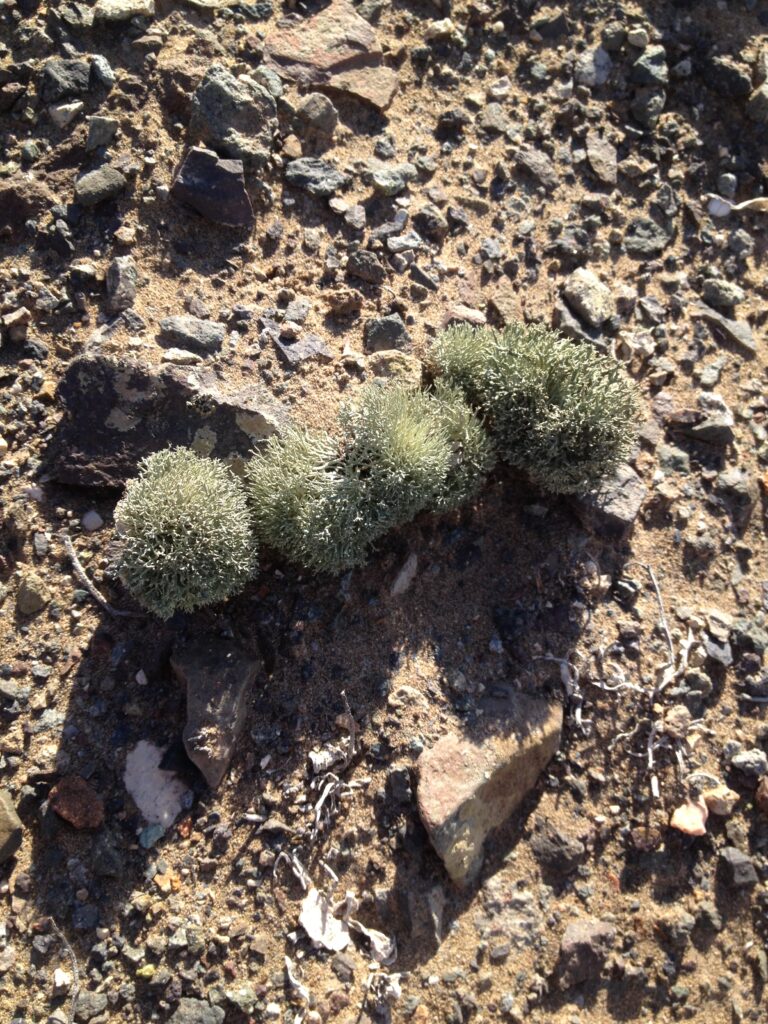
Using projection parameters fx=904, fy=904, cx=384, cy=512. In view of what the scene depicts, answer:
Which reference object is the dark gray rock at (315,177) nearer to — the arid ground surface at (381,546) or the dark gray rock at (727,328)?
the arid ground surface at (381,546)

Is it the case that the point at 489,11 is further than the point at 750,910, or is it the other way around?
the point at 489,11

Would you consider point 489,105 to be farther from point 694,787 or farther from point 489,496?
point 694,787

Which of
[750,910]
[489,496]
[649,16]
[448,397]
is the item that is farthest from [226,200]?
[750,910]

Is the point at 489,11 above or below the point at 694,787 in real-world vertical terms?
above

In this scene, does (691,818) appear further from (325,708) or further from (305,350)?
(305,350)

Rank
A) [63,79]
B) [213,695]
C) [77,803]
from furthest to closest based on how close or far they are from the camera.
→ [63,79]
[213,695]
[77,803]

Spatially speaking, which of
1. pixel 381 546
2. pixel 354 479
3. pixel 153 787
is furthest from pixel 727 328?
pixel 153 787
